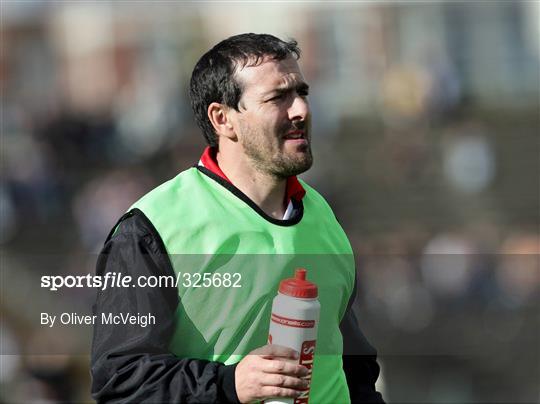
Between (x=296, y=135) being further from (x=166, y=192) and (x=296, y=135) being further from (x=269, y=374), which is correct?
(x=269, y=374)

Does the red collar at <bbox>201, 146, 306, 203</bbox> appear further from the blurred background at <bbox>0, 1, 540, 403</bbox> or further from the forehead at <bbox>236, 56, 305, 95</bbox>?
the blurred background at <bbox>0, 1, 540, 403</bbox>

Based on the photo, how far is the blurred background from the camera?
980cm

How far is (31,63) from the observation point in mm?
16078

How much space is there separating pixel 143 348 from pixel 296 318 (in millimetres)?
386

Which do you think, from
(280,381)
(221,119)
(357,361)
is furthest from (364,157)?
(280,381)

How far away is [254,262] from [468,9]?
12.8m

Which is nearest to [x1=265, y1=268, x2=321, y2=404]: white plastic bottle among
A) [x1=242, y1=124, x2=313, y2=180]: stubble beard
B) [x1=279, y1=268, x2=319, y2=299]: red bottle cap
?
[x1=279, y1=268, x2=319, y2=299]: red bottle cap

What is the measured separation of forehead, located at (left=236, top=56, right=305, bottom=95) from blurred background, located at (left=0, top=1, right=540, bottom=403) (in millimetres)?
4900

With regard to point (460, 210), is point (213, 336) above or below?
above

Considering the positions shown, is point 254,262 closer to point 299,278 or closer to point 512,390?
point 299,278

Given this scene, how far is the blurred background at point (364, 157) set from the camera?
32.1ft

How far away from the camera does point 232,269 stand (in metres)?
2.92

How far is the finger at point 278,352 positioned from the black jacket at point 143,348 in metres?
0.10

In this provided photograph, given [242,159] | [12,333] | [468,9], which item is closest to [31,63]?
[468,9]
